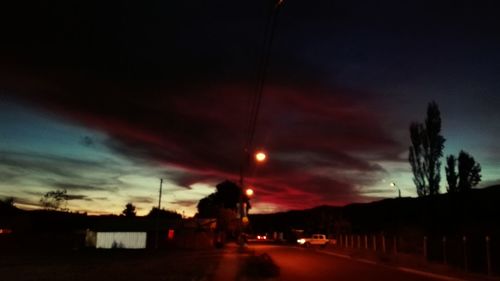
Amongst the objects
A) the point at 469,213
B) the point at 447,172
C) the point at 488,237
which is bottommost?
the point at 488,237

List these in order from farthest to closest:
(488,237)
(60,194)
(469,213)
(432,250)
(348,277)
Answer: (60,194)
(469,213)
(432,250)
(488,237)
(348,277)

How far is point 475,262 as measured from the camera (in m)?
29.4

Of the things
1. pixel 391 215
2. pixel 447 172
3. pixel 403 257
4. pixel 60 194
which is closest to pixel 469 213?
pixel 447 172

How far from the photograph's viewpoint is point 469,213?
61781 millimetres

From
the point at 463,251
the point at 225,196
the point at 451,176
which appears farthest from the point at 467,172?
the point at 225,196

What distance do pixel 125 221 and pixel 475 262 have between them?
199 feet

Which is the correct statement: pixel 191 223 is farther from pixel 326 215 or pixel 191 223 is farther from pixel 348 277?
pixel 348 277

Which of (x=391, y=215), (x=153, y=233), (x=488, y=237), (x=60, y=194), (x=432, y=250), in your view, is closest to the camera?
(x=488, y=237)

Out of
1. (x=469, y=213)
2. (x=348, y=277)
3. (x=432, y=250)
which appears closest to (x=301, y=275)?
(x=348, y=277)

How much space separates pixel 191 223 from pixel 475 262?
53.5 meters

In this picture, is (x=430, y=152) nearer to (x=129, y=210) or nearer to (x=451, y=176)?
(x=451, y=176)

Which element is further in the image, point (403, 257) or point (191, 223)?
point (191, 223)

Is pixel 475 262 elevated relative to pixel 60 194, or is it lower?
lower

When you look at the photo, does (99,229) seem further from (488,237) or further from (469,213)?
(488,237)
